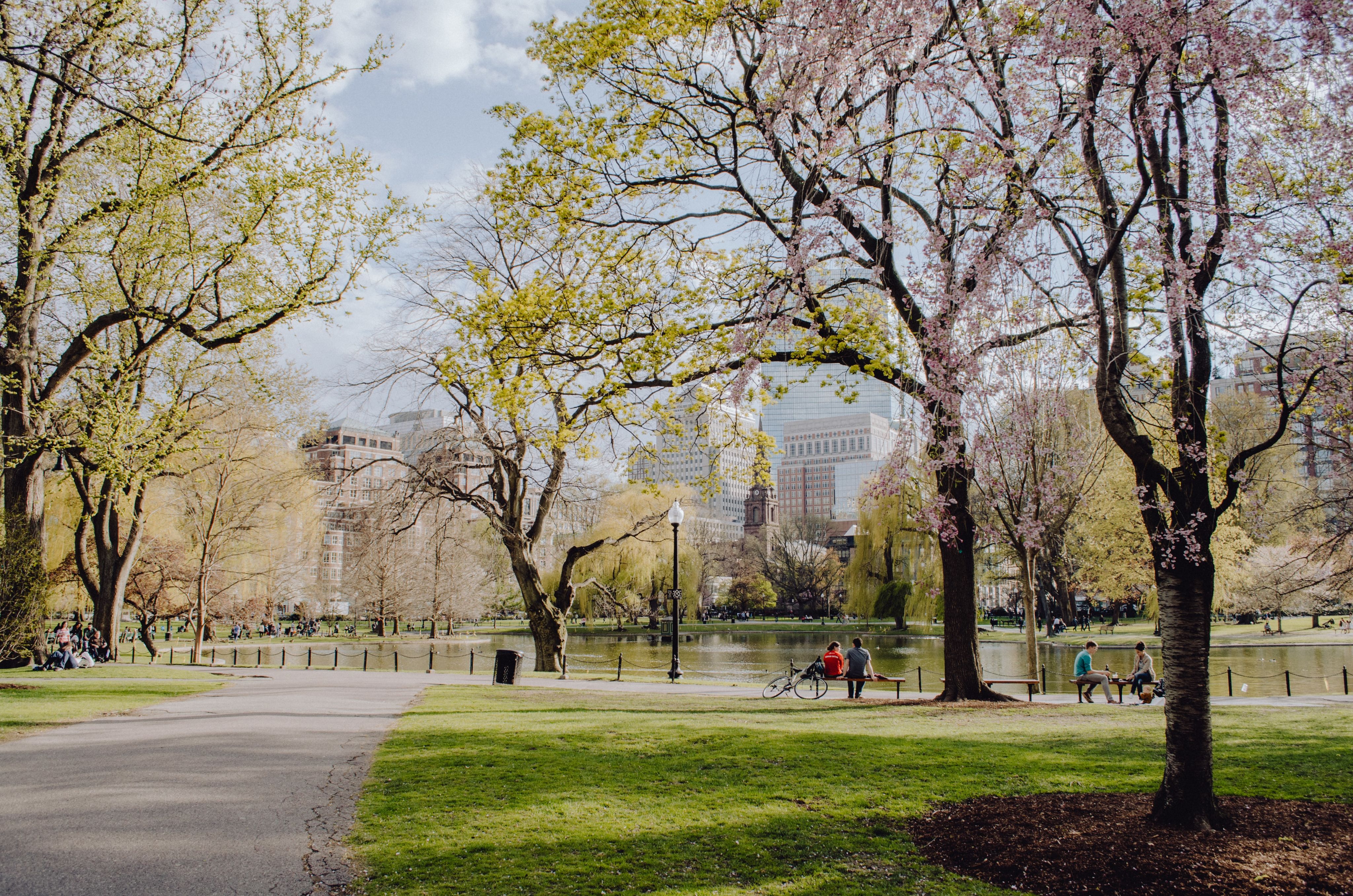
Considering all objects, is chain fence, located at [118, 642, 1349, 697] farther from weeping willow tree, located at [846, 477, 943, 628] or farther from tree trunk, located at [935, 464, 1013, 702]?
weeping willow tree, located at [846, 477, 943, 628]

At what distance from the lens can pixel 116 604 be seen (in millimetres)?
23312

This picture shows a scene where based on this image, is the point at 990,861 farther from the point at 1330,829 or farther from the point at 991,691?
the point at 991,691

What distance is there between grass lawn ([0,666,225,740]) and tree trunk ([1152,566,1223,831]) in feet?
37.6

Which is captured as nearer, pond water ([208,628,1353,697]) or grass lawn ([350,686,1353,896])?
grass lawn ([350,686,1353,896])

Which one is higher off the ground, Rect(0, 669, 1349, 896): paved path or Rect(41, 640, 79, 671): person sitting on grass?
Rect(0, 669, 1349, 896): paved path

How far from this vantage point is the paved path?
5.02 meters

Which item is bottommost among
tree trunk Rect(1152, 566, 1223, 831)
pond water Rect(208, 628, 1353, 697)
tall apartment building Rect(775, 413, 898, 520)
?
pond water Rect(208, 628, 1353, 697)

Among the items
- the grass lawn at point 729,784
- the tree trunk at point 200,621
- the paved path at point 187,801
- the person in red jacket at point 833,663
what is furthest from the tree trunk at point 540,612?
the tree trunk at point 200,621

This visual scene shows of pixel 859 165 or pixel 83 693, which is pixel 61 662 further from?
pixel 859 165

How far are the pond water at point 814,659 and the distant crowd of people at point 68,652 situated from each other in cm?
517

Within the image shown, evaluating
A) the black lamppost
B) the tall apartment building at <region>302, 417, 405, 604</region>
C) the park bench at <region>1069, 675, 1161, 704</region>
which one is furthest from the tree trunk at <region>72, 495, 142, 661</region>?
the park bench at <region>1069, 675, 1161, 704</region>

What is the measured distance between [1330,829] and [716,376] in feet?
27.1

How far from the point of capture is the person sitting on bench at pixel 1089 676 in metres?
16.9

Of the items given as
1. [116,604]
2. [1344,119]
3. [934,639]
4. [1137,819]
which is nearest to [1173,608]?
[1137,819]
